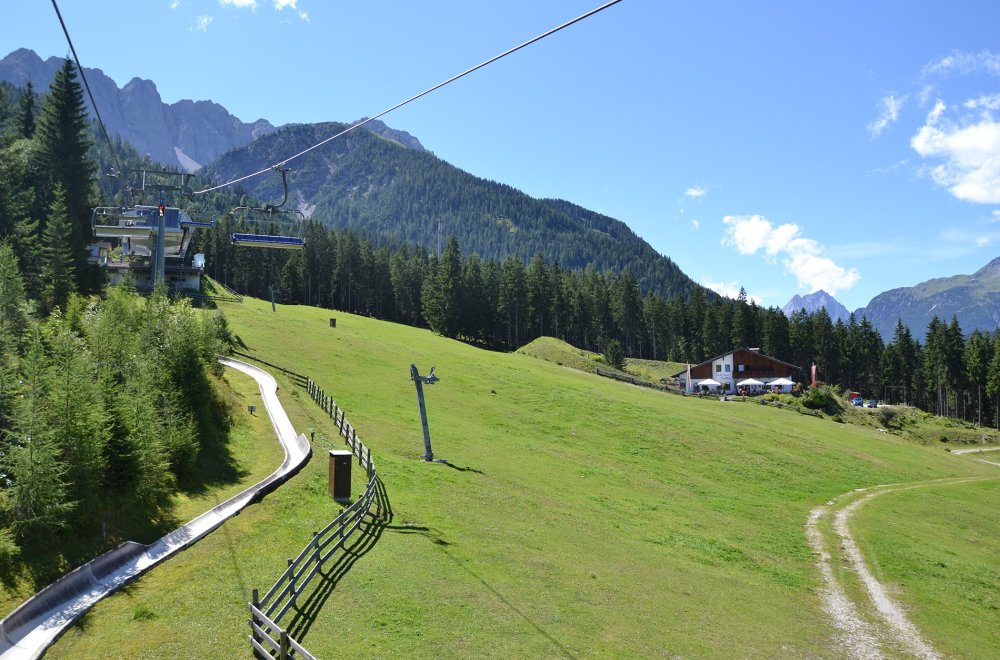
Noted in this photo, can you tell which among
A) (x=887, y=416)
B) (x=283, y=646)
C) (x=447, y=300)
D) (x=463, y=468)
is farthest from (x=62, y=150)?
(x=887, y=416)

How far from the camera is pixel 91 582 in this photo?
18.2 meters

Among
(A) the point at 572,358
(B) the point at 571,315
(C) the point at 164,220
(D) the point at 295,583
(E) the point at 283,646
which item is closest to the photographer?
(E) the point at 283,646

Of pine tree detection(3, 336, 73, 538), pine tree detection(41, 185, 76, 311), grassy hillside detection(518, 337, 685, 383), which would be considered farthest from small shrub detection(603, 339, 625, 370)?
pine tree detection(3, 336, 73, 538)

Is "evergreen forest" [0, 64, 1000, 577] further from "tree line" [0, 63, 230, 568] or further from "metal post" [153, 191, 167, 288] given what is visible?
"metal post" [153, 191, 167, 288]

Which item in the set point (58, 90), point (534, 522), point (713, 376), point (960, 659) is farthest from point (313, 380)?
point (713, 376)

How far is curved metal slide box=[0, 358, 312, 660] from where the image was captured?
1502 cm

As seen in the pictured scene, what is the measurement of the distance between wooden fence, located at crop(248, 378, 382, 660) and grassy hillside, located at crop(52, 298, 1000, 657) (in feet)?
2.09

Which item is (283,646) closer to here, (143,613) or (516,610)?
(143,613)

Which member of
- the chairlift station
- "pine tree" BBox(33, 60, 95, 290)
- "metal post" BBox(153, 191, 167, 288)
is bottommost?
"metal post" BBox(153, 191, 167, 288)

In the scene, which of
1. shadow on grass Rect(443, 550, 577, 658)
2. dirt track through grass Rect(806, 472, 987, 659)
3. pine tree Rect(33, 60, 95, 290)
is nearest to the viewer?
shadow on grass Rect(443, 550, 577, 658)

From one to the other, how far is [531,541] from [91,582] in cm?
1429

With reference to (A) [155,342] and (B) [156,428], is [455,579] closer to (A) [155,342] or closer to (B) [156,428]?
(B) [156,428]

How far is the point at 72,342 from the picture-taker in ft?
103

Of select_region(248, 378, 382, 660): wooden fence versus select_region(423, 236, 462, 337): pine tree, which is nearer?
select_region(248, 378, 382, 660): wooden fence
